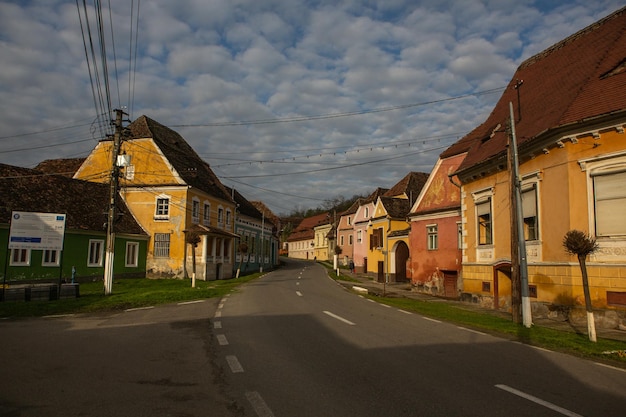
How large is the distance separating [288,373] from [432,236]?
23415mm

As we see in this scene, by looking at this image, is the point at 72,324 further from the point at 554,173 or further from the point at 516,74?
the point at 516,74

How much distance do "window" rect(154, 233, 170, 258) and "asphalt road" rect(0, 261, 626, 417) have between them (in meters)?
24.3

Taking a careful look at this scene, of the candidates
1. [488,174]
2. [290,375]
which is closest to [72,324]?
[290,375]

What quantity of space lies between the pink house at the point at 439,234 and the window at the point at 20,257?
23369 mm

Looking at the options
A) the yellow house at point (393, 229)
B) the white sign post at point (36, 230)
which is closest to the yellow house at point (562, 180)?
the yellow house at point (393, 229)

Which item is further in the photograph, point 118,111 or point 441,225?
point 441,225

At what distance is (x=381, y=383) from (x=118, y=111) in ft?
69.9

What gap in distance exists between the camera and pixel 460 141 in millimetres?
27891

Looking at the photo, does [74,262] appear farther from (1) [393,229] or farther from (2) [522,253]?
(1) [393,229]

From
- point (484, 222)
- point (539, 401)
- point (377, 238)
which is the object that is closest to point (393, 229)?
point (377, 238)

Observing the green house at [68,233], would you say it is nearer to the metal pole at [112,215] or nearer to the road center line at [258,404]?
the metal pole at [112,215]

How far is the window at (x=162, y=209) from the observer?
36469 millimetres

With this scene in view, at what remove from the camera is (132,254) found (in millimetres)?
34844

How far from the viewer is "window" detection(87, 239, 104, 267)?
29.9 meters
